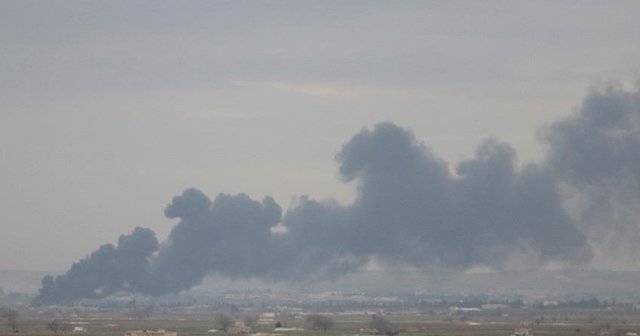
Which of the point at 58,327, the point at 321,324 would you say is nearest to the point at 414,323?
the point at 321,324

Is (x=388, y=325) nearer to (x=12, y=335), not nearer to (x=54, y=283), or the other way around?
(x=12, y=335)

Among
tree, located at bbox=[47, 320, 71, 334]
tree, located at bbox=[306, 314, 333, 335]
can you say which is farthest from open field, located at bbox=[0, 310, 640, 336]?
tree, located at bbox=[306, 314, 333, 335]

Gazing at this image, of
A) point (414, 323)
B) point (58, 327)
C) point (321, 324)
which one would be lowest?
point (321, 324)

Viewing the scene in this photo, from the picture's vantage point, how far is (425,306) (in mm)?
197750

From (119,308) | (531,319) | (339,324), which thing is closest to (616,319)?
(531,319)

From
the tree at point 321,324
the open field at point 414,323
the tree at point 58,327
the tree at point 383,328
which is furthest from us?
the tree at point 321,324

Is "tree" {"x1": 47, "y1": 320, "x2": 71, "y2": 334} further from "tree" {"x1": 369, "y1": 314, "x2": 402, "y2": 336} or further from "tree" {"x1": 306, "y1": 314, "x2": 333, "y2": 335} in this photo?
"tree" {"x1": 369, "y1": 314, "x2": 402, "y2": 336}

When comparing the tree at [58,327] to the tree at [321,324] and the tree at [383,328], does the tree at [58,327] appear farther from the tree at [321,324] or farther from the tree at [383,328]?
the tree at [383,328]

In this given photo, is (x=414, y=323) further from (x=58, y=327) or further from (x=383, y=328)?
(x=58, y=327)

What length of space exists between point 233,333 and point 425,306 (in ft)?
276

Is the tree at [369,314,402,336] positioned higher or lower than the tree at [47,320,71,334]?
lower

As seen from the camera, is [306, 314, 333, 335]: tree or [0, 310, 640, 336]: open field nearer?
[0, 310, 640, 336]: open field

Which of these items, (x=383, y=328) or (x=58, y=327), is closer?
(x=383, y=328)

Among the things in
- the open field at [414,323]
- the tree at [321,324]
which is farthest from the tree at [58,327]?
the tree at [321,324]
